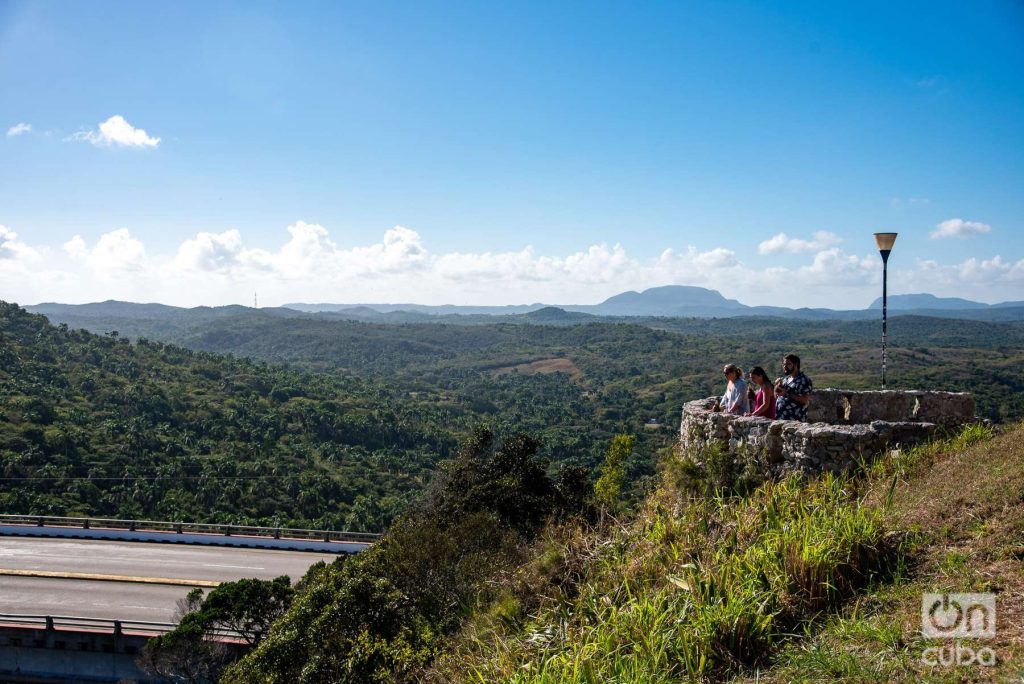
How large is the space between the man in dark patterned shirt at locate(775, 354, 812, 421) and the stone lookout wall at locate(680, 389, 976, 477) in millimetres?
474

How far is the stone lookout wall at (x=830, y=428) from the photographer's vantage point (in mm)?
7684

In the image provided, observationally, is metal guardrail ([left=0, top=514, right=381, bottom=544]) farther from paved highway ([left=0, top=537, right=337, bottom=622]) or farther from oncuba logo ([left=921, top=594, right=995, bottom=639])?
oncuba logo ([left=921, top=594, right=995, bottom=639])

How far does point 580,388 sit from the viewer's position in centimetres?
11650

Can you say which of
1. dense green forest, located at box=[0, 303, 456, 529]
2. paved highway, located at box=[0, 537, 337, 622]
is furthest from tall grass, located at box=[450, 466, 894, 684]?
dense green forest, located at box=[0, 303, 456, 529]

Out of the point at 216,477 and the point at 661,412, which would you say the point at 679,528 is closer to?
the point at 216,477

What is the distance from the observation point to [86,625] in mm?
17922

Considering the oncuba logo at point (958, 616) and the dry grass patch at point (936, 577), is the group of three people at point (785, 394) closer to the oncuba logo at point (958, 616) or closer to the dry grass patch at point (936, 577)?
the dry grass patch at point (936, 577)

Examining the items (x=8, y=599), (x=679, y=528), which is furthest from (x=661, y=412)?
(x=679, y=528)

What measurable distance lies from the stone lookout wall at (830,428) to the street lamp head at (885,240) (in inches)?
98.1

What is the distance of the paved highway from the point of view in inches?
805

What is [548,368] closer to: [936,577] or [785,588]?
[785,588]

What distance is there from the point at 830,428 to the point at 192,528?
97.5ft

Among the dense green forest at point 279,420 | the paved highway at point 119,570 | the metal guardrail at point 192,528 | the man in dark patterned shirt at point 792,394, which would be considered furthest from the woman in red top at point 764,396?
the metal guardrail at point 192,528

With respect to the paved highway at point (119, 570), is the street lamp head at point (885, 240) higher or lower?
higher
